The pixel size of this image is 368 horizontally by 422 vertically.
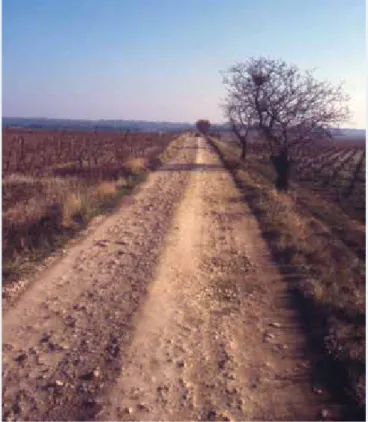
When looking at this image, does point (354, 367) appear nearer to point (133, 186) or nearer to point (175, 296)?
point (175, 296)

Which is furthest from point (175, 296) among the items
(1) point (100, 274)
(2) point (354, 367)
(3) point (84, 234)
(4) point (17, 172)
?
(4) point (17, 172)

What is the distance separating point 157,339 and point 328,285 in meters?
3.26

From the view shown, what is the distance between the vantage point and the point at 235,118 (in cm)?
4044

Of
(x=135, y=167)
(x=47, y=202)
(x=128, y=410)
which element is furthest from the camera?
(x=135, y=167)

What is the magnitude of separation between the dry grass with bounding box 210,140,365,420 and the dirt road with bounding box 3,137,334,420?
0.25m

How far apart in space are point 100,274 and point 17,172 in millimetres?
14705

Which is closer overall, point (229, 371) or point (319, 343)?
point (229, 371)

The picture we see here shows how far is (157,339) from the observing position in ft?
19.4

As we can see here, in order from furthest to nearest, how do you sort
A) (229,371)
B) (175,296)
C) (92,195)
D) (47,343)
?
(92,195), (175,296), (47,343), (229,371)

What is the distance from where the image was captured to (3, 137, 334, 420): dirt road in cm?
466

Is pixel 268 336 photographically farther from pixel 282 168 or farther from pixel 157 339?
pixel 282 168

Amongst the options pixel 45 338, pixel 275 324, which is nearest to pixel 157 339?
pixel 45 338

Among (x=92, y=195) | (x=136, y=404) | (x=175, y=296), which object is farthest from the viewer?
(x=92, y=195)

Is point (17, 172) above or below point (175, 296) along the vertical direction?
above
